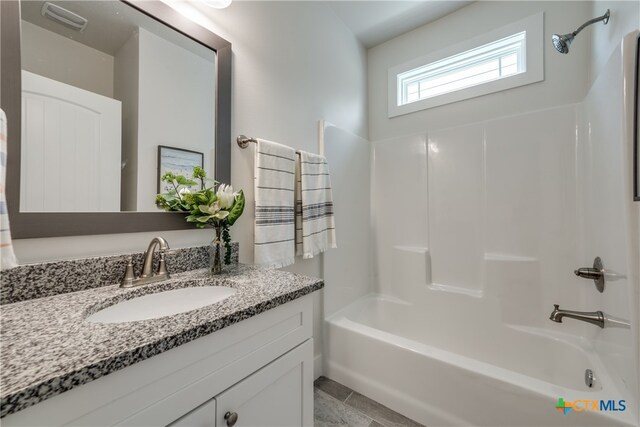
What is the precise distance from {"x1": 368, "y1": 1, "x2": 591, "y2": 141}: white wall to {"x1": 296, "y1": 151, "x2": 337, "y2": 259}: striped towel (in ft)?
3.25

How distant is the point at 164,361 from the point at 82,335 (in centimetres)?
16

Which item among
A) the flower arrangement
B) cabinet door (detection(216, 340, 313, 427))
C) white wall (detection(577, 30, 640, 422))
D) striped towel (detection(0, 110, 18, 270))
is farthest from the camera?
the flower arrangement

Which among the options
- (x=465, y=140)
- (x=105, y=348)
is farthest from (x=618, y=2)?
(x=105, y=348)

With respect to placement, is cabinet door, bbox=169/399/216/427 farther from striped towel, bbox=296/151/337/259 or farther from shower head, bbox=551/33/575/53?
shower head, bbox=551/33/575/53

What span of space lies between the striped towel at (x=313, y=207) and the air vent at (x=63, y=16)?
99 centimetres

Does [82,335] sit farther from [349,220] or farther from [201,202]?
[349,220]

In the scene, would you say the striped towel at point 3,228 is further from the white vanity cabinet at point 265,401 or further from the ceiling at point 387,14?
the ceiling at point 387,14

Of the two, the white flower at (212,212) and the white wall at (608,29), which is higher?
the white wall at (608,29)

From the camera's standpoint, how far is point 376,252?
2285 millimetres

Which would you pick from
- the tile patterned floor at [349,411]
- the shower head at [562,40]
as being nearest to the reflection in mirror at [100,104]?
the tile patterned floor at [349,411]

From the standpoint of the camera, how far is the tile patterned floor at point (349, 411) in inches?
53.6

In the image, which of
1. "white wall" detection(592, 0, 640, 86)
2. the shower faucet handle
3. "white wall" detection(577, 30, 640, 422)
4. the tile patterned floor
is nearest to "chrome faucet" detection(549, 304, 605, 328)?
"white wall" detection(577, 30, 640, 422)

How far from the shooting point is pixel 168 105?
1.04 m

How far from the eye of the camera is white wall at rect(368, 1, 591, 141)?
1591 mm
